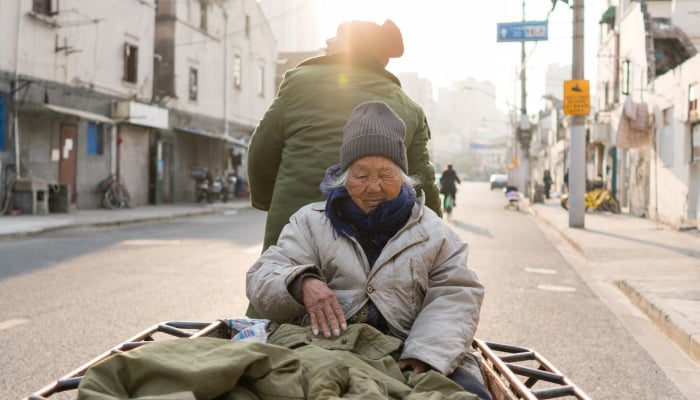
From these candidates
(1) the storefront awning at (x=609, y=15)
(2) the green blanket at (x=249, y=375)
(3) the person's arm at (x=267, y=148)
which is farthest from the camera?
(1) the storefront awning at (x=609, y=15)

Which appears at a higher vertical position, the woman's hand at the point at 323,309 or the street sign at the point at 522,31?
the street sign at the point at 522,31

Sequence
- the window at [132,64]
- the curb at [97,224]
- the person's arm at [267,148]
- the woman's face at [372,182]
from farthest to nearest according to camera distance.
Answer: the window at [132,64]
the curb at [97,224]
the person's arm at [267,148]
the woman's face at [372,182]

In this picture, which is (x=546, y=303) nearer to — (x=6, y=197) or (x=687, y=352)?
(x=687, y=352)

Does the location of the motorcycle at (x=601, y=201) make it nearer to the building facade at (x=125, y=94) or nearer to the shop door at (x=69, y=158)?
the building facade at (x=125, y=94)

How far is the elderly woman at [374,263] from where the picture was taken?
6.98ft

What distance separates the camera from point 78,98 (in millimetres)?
20703

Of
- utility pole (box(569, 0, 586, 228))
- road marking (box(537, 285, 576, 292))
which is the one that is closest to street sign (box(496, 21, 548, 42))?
utility pole (box(569, 0, 586, 228))

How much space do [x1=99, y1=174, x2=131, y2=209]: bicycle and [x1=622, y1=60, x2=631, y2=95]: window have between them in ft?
59.2

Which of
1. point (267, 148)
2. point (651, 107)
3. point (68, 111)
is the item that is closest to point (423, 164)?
point (267, 148)

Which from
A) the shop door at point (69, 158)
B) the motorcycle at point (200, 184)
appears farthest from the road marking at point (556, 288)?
the motorcycle at point (200, 184)

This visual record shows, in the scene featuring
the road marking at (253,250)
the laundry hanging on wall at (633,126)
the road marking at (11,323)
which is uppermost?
the laundry hanging on wall at (633,126)

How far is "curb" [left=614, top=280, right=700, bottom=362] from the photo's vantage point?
4.94 meters

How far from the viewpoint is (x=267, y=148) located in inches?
117

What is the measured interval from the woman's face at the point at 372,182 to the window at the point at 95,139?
843 inches
